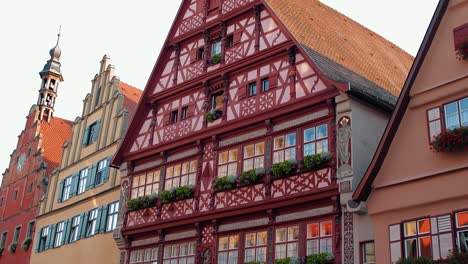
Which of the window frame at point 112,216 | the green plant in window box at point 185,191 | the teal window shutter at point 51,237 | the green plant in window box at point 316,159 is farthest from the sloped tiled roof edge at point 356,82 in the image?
the teal window shutter at point 51,237

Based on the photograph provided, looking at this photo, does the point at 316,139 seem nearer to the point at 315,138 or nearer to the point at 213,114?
the point at 315,138

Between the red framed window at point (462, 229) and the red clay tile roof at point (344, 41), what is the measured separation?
27.2 ft

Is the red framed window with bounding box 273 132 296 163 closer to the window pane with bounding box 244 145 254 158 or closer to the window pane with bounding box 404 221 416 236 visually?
the window pane with bounding box 244 145 254 158

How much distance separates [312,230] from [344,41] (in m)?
8.93

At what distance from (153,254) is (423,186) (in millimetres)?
11318

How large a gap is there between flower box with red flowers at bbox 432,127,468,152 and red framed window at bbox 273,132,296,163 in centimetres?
549

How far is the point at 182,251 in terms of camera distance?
74.7 ft

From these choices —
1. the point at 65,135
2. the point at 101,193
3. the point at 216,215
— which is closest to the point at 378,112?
the point at 216,215

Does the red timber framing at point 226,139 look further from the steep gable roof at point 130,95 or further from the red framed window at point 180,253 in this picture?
the steep gable roof at point 130,95

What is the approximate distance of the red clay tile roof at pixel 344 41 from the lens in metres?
22.6

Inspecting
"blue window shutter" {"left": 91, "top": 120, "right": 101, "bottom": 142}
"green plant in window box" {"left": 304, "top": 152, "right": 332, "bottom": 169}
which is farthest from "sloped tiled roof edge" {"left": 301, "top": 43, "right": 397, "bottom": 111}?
"blue window shutter" {"left": 91, "top": 120, "right": 101, "bottom": 142}

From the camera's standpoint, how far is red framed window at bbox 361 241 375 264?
683 inches

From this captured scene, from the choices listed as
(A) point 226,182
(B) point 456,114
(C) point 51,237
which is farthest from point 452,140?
(C) point 51,237

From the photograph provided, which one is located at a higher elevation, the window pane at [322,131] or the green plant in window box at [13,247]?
the window pane at [322,131]
